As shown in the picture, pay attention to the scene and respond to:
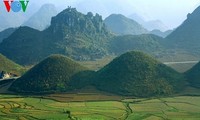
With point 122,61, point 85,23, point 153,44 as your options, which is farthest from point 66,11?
point 122,61

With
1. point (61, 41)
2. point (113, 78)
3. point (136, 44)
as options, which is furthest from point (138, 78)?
point (136, 44)

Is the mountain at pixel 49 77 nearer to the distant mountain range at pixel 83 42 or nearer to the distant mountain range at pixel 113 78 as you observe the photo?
the distant mountain range at pixel 113 78

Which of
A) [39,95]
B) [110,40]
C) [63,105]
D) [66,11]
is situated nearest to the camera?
[63,105]

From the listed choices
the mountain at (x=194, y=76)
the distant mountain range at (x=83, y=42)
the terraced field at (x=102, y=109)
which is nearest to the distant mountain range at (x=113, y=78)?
the mountain at (x=194, y=76)

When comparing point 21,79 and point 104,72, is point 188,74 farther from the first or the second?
point 21,79

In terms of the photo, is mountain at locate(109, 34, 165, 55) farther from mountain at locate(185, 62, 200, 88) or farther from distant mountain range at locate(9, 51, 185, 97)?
distant mountain range at locate(9, 51, 185, 97)

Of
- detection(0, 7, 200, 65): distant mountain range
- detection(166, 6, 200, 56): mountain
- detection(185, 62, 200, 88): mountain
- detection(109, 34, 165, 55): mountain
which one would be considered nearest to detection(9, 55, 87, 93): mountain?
detection(185, 62, 200, 88): mountain
